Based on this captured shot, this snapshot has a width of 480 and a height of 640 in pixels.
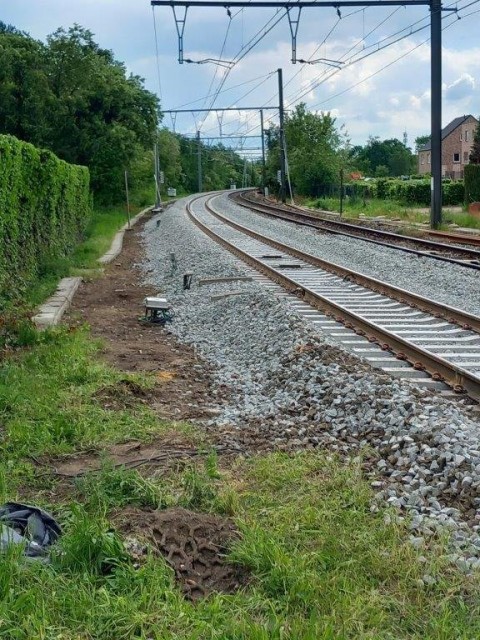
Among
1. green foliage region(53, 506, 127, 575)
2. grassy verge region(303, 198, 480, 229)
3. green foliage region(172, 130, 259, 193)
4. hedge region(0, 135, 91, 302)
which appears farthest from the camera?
green foliage region(172, 130, 259, 193)

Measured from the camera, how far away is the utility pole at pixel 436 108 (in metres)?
23.7

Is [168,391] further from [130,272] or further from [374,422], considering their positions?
[130,272]

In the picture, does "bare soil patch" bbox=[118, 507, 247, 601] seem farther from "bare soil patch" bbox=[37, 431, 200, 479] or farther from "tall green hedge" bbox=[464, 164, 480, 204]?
"tall green hedge" bbox=[464, 164, 480, 204]

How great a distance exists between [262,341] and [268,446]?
3617 mm

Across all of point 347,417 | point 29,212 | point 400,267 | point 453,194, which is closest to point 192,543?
point 347,417

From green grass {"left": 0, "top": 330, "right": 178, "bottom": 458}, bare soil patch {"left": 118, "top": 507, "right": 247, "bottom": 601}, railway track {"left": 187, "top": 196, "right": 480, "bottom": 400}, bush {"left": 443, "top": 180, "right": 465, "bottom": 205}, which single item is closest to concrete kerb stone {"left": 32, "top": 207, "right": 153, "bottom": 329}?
green grass {"left": 0, "top": 330, "right": 178, "bottom": 458}

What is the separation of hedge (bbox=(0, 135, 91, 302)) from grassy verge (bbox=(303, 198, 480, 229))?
14.2m

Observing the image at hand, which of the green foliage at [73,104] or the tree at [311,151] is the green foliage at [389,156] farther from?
the green foliage at [73,104]

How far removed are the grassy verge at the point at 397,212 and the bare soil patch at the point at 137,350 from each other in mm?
15318

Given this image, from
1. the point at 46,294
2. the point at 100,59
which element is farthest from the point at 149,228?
the point at 46,294

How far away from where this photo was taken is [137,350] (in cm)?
946

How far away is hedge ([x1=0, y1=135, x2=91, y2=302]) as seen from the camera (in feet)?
39.8

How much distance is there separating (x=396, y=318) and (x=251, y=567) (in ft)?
22.7

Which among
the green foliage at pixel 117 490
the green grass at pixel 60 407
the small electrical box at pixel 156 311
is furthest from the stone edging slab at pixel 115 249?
the green foliage at pixel 117 490
